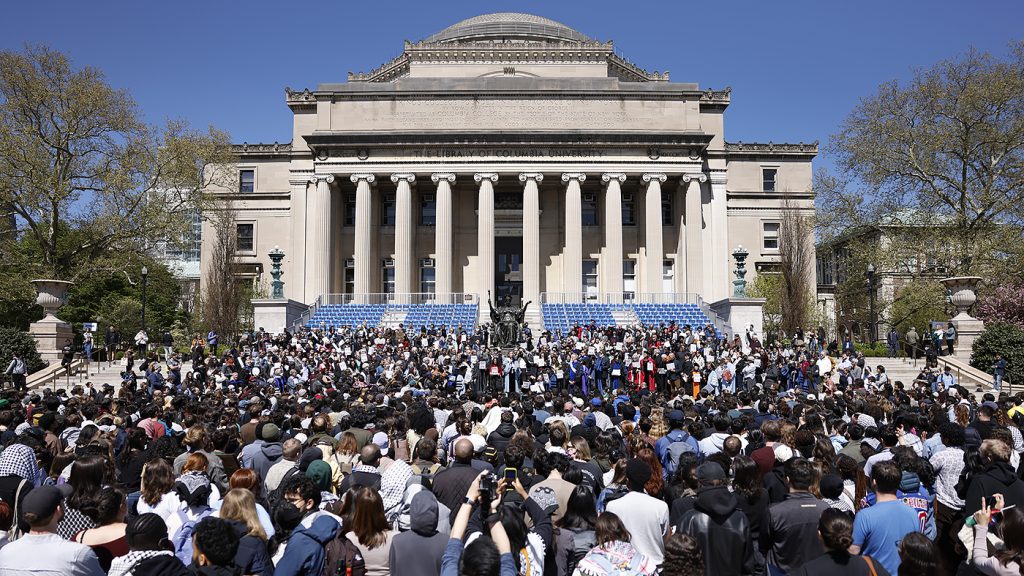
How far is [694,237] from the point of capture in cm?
5322

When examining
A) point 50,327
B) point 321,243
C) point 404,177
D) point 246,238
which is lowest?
point 50,327

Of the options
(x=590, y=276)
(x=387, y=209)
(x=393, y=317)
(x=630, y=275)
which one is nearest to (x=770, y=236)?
(x=630, y=275)

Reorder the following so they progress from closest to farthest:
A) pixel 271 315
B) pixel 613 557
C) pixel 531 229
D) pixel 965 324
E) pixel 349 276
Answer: pixel 613 557 → pixel 965 324 → pixel 271 315 → pixel 531 229 → pixel 349 276

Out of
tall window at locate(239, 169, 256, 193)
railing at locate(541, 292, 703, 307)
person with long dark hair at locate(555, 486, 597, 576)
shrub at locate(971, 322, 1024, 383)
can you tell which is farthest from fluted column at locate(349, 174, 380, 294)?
person with long dark hair at locate(555, 486, 597, 576)

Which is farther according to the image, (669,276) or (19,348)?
(669,276)

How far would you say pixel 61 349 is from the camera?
31922 millimetres

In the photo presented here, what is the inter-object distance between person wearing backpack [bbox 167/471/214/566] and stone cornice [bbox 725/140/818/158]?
59364mm

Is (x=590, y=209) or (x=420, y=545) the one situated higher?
(x=590, y=209)

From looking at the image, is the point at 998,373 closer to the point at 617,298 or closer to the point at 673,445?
the point at 673,445

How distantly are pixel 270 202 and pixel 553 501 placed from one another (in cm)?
5880

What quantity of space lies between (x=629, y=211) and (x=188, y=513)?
171ft

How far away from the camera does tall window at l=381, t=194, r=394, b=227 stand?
187 ft

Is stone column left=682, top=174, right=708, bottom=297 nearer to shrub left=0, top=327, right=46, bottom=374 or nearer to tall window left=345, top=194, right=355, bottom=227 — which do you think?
tall window left=345, top=194, right=355, bottom=227

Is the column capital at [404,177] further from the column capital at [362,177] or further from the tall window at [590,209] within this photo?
the tall window at [590,209]
